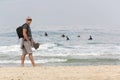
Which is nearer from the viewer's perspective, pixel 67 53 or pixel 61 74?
pixel 61 74

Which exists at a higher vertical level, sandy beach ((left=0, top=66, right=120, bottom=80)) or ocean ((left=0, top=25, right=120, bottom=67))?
sandy beach ((left=0, top=66, right=120, bottom=80))

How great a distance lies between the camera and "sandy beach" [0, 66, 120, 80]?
11484 mm

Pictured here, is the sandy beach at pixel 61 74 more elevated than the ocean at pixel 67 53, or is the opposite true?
the sandy beach at pixel 61 74

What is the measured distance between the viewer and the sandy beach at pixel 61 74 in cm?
1148

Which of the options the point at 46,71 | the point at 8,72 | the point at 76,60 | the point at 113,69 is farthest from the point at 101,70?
the point at 76,60

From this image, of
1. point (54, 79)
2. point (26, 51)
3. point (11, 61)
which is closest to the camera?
point (54, 79)

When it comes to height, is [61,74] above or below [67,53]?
above

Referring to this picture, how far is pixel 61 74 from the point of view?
12.1 metres

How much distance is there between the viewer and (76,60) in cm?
2180

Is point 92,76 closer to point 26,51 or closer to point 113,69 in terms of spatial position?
point 113,69

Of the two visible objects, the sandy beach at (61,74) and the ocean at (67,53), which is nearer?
the sandy beach at (61,74)

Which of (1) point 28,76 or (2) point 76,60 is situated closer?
(1) point 28,76

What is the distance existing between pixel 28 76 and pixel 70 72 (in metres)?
1.41

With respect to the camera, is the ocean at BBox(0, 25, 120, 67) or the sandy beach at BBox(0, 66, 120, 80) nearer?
the sandy beach at BBox(0, 66, 120, 80)
